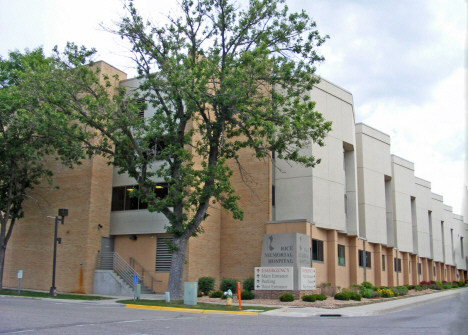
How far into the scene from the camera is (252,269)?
28.8m

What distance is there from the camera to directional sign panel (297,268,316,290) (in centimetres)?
2503

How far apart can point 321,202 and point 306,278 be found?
5.62 metres

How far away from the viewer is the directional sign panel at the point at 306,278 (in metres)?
25.0

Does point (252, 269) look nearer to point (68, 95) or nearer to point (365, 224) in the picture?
point (365, 224)

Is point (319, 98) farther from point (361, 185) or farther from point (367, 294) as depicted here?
point (367, 294)

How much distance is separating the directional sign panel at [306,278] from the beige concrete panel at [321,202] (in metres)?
3.56

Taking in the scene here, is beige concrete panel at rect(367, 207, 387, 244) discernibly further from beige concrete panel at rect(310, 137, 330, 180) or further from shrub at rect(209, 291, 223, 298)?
shrub at rect(209, 291, 223, 298)

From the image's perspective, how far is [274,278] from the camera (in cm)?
2525

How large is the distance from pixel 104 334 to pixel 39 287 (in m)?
22.2

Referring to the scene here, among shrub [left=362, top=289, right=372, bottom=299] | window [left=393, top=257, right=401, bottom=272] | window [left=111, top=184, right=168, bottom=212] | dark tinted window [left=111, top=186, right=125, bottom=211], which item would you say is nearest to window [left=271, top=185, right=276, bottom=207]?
shrub [left=362, top=289, right=372, bottom=299]

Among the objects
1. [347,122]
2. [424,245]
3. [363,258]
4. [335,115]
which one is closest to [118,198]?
[335,115]

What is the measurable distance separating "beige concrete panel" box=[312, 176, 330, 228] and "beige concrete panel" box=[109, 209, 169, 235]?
9.54 m

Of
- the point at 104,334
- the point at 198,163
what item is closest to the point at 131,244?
the point at 198,163

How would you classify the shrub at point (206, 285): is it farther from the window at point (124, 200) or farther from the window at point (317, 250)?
the window at point (124, 200)
